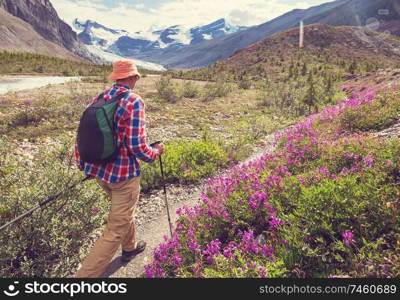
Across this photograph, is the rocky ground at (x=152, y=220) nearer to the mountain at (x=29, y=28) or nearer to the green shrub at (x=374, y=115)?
the green shrub at (x=374, y=115)

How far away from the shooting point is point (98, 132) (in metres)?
3.11

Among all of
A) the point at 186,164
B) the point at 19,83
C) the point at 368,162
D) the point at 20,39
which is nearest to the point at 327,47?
the point at 19,83

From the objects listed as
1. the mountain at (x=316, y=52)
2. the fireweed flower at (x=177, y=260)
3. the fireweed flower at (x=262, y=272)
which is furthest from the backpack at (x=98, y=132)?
the mountain at (x=316, y=52)

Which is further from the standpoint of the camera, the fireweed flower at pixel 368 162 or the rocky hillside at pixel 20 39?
the rocky hillside at pixel 20 39

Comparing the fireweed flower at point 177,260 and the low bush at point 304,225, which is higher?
the low bush at point 304,225

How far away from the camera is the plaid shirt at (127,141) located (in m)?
3.27

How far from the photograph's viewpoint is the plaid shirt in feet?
10.7

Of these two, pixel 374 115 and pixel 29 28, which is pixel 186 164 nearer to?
pixel 374 115

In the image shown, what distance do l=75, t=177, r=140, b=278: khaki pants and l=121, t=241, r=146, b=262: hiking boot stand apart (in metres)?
0.63

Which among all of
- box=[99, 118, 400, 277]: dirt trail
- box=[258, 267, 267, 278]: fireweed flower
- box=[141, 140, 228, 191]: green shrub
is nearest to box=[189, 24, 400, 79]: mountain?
box=[141, 140, 228, 191]: green shrub

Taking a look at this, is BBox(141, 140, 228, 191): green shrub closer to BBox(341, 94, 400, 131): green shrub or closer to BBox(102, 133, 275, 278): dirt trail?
BBox(102, 133, 275, 278): dirt trail

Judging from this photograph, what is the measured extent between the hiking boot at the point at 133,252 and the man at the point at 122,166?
693mm

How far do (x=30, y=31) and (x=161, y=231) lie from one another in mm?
205611

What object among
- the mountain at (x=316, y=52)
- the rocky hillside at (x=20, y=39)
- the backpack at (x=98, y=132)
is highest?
the rocky hillside at (x=20, y=39)
